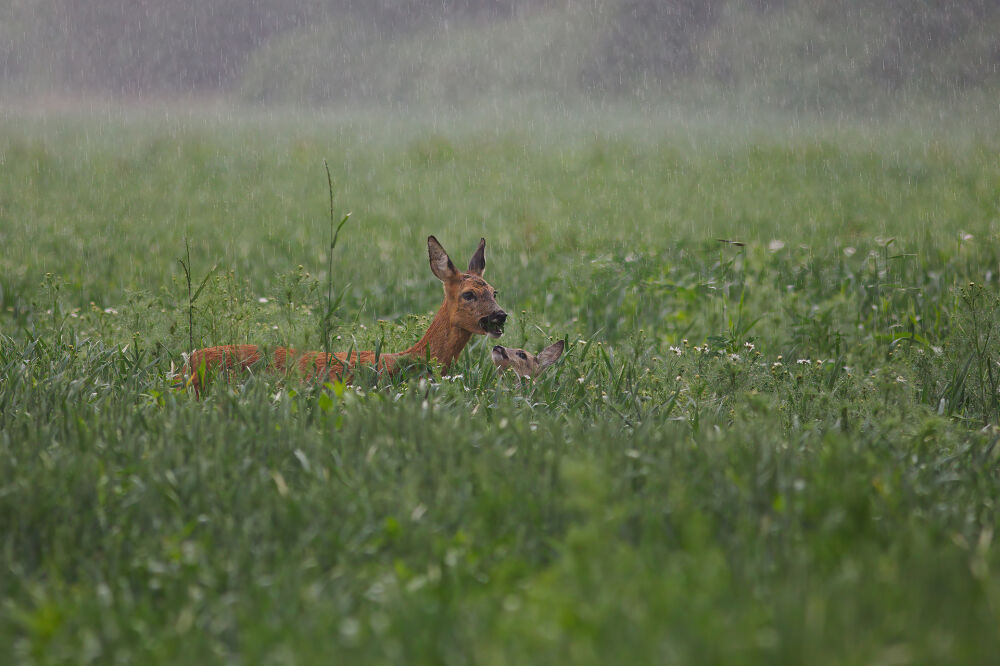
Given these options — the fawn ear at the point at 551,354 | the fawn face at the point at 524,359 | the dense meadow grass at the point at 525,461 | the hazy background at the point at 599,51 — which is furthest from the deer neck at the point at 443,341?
the hazy background at the point at 599,51

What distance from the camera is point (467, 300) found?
5.63 metres

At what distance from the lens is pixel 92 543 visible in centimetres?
314

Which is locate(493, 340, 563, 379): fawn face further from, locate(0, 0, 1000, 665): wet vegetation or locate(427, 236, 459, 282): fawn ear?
locate(427, 236, 459, 282): fawn ear

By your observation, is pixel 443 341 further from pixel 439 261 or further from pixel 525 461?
pixel 525 461

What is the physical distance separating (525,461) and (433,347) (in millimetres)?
2057

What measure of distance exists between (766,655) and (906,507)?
1.29m

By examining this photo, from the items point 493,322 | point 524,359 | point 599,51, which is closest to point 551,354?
point 524,359

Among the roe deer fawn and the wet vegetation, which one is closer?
the wet vegetation

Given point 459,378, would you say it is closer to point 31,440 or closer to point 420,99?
point 31,440

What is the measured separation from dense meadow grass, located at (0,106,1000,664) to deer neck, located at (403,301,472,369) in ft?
0.36

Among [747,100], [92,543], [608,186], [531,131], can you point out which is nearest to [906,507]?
[92,543]

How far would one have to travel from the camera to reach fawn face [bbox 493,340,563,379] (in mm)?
5887

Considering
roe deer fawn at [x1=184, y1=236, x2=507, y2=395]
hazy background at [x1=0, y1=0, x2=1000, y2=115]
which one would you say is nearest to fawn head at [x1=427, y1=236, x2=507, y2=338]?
roe deer fawn at [x1=184, y1=236, x2=507, y2=395]

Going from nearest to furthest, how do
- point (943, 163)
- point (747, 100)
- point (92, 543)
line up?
point (92, 543)
point (943, 163)
point (747, 100)
